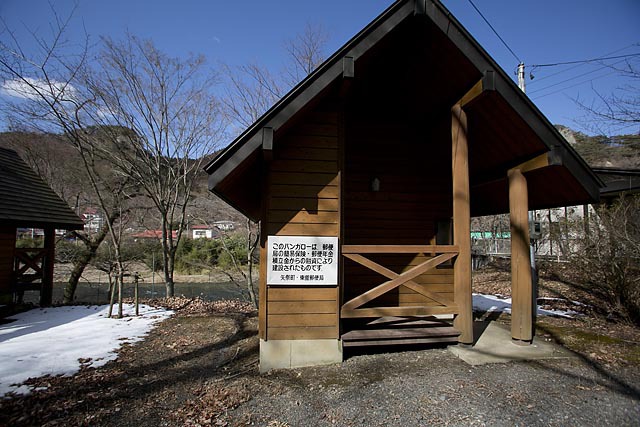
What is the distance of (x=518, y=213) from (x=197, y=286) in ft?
61.6

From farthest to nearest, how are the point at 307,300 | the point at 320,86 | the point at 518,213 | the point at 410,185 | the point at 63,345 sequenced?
the point at 410,185 < the point at 63,345 < the point at 518,213 < the point at 307,300 < the point at 320,86

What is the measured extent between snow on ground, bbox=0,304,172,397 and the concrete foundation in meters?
2.67

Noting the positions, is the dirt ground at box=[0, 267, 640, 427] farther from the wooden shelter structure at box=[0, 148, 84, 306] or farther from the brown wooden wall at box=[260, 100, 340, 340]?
the wooden shelter structure at box=[0, 148, 84, 306]

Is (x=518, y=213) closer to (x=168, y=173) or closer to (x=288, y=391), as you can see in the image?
(x=288, y=391)

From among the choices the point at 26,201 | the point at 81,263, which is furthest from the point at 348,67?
the point at 81,263

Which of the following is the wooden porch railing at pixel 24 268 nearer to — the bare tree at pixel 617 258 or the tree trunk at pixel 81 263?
the tree trunk at pixel 81 263

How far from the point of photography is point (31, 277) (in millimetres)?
9586

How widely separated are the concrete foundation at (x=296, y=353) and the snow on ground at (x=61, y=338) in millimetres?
2667

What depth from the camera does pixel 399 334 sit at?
459 centimetres

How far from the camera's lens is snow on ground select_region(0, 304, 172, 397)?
455 centimetres

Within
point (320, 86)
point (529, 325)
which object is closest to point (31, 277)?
point (320, 86)

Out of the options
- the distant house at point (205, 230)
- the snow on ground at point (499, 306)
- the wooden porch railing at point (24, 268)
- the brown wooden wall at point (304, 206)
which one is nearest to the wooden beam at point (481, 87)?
the brown wooden wall at point (304, 206)

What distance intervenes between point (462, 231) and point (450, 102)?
216 cm

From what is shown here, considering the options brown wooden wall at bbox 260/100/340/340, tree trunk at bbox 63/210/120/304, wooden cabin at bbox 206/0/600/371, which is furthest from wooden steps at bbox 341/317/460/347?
tree trunk at bbox 63/210/120/304
